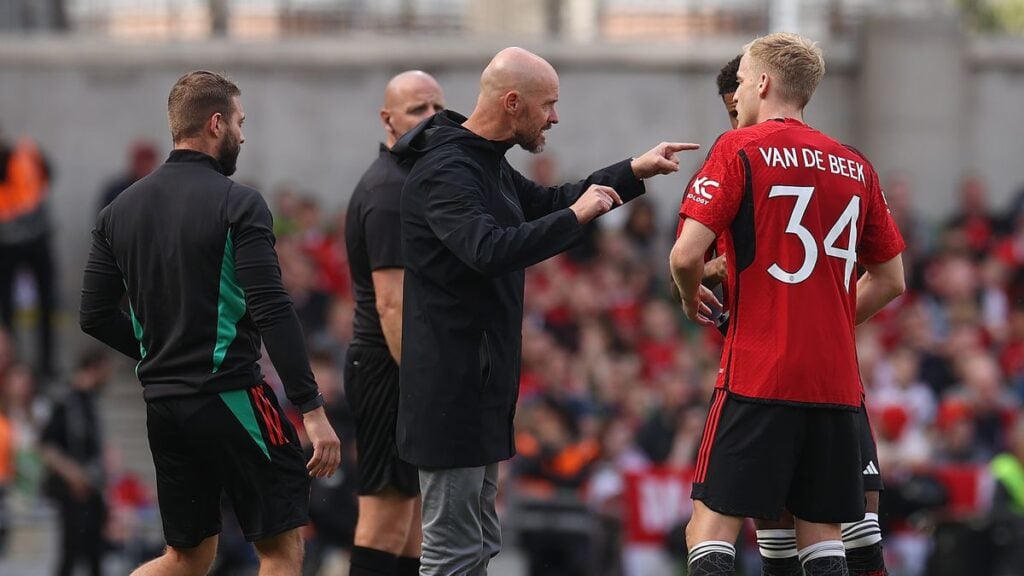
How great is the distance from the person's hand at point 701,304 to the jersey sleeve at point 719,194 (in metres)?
0.36

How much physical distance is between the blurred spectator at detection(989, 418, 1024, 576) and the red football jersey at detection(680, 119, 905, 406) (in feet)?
24.9

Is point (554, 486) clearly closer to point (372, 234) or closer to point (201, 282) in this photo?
point (372, 234)

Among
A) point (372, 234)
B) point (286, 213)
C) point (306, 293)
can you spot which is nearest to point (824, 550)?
point (372, 234)

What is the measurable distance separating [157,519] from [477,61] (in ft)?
26.2

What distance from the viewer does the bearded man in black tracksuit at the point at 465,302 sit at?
6500mm

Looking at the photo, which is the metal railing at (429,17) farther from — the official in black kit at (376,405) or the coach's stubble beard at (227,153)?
the coach's stubble beard at (227,153)

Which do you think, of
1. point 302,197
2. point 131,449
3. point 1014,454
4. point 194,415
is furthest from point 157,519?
point 194,415

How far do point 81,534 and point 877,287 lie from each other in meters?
8.53

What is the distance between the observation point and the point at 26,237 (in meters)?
17.2

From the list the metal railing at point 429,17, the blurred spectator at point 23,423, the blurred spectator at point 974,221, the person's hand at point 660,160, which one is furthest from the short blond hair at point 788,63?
the metal railing at point 429,17

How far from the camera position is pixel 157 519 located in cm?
1446

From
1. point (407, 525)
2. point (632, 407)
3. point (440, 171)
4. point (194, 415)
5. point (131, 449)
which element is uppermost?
point (440, 171)

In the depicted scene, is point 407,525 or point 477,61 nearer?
point 407,525

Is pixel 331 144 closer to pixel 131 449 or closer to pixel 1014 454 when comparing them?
pixel 131 449
